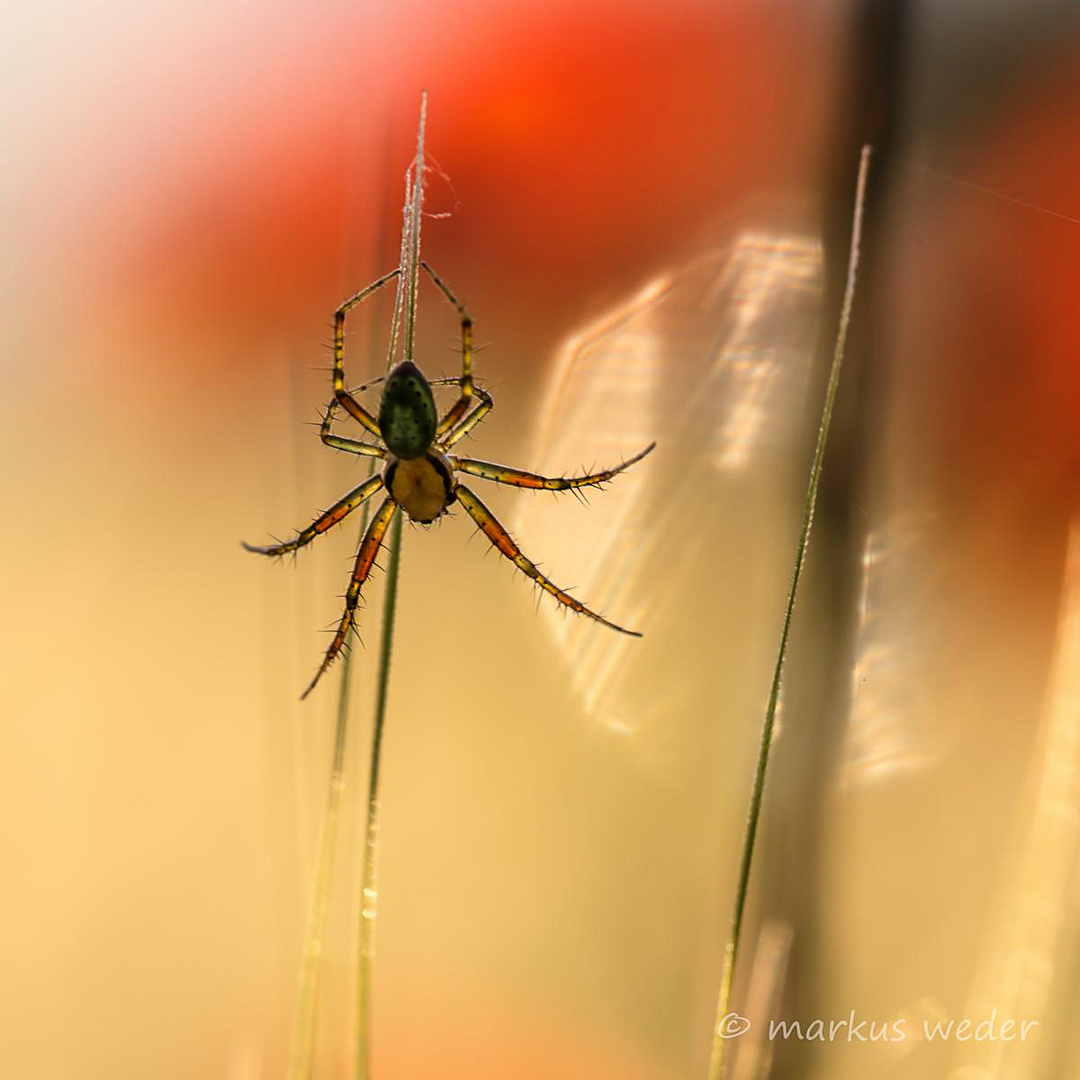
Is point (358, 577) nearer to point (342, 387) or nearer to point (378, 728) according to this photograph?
point (342, 387)

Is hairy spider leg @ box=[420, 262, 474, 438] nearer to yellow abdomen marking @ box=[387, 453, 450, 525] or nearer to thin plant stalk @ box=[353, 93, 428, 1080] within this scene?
yellow abdomen marking @ box=[387, 453, 450, 525]

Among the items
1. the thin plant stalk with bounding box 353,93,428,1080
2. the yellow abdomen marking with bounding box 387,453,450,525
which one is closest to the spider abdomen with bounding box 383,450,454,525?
the yellow abdomen marking with bounding box 387,453,450,525

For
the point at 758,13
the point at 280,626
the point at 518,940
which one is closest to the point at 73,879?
the point at 280,626

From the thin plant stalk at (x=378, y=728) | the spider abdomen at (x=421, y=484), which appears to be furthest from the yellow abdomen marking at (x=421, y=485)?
→ the thin plant stalk at (x=378, y=728)

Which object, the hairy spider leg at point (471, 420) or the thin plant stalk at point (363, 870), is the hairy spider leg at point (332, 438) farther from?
the thin plant stalk at point (363, 870)

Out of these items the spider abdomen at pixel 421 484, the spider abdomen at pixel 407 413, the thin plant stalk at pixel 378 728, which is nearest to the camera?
the thin plant stalk at pixel 378 728

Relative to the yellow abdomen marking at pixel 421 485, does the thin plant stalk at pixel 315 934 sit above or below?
below
